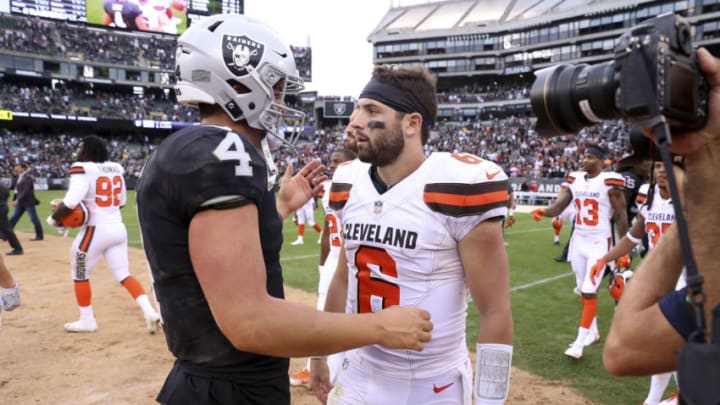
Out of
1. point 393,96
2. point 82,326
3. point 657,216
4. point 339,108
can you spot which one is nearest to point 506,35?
point 339,108

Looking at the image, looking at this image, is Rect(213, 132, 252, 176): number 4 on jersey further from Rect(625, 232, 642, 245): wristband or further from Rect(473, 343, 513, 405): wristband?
Rect(625, 232, 642, 245): wristband

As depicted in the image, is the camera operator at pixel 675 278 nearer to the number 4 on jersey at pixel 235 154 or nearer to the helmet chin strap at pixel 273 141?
the number 4 on jersey at pixel 235 154

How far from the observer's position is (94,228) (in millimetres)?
6480

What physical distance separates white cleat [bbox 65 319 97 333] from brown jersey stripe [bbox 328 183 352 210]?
525 centimetres

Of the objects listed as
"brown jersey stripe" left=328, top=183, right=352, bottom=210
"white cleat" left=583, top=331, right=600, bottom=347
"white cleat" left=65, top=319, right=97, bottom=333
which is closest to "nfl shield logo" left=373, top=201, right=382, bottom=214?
"brown jersey stripe" left=328, top=183, right=352, bottom=210

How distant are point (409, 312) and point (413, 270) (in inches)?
32.2

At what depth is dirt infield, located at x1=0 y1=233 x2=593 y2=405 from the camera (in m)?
4.79

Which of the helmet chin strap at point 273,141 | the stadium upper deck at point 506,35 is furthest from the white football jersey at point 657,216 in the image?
the stadium upper deck at point 506,35

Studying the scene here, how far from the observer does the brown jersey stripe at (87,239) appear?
6.38 meters

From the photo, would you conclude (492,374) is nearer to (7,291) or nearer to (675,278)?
(675,278)

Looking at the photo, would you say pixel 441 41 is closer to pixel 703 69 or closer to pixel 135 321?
pixel 135 321

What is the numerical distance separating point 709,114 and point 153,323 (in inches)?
258

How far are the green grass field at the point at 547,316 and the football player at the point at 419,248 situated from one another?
119 inches

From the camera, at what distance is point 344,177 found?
2895 millimetres
